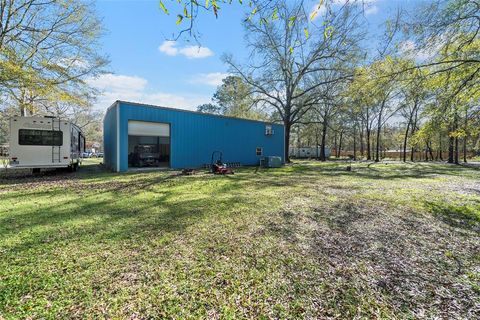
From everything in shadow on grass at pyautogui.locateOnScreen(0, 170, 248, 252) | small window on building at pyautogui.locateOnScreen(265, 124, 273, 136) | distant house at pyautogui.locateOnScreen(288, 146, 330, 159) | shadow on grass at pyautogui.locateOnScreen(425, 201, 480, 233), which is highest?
small window on building at pyautogui.locateOnScreen(265, 124, 273, 136)

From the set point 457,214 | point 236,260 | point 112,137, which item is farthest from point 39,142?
point 457,214

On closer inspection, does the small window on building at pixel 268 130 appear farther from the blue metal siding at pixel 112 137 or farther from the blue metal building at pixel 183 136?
the blue metal siding at pixel 112 137

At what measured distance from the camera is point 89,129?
44094mm

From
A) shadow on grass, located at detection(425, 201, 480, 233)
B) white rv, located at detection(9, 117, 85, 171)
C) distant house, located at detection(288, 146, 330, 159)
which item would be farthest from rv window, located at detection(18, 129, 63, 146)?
distant house, located at detection(288, 146, 330, 159)

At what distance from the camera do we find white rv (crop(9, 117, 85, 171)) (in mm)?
10242

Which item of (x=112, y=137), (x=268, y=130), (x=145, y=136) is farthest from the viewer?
(x=268, y=130)

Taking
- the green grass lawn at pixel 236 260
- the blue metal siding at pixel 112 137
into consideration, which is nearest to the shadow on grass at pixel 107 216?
the green grass lawn at pixel 236 260

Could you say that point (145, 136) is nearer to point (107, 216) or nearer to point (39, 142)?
point (39, 142)

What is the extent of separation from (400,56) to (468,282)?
9.03 m

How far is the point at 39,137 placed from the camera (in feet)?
34.9

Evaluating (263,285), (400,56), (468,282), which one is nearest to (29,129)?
(263,285)

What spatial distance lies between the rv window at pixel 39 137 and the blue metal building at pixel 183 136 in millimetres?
2828

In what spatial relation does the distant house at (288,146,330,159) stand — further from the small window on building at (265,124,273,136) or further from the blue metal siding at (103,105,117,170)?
the blue metal siding at (103,105,117,170)

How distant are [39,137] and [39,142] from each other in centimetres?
23
